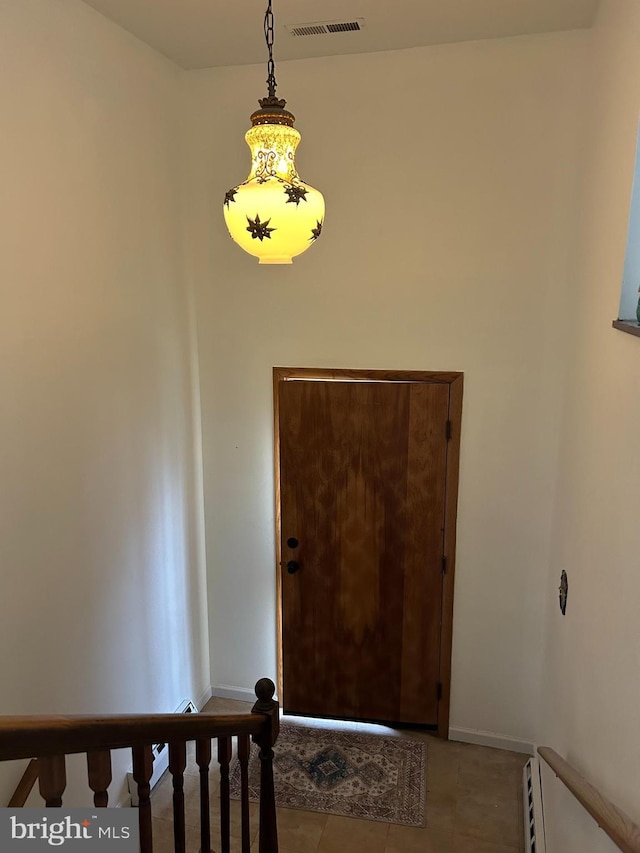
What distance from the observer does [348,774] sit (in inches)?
138

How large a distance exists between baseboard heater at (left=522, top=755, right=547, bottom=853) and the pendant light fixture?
103 inches

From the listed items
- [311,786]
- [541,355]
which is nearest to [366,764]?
[311,786]

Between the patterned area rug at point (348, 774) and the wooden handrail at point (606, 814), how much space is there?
64.1 inches

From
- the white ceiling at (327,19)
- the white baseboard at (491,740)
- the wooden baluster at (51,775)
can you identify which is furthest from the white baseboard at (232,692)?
the white ceiling at (327,19)

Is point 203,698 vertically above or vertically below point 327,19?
below

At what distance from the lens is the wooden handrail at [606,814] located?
1301mm

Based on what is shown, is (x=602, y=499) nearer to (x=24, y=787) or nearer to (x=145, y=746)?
(x=145, y=746)

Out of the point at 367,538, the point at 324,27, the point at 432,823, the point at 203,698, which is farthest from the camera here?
the point at 203,698

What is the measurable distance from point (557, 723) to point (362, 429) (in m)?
→ 1.69

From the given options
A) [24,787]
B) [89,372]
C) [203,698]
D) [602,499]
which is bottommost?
[203,698]

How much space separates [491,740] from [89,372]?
3.01m

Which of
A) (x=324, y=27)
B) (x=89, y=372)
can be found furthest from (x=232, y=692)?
(x=324, y=27)

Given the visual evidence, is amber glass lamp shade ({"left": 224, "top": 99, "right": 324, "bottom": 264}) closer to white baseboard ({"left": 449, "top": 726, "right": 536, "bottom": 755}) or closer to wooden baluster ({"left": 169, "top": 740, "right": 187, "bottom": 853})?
wooden baluster ({"left": 169, "top": 740, "right": 187, "bottom": 853})

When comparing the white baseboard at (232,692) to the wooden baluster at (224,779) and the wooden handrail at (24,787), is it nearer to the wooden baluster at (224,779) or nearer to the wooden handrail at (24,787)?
the wooden handrail at (24,787)
